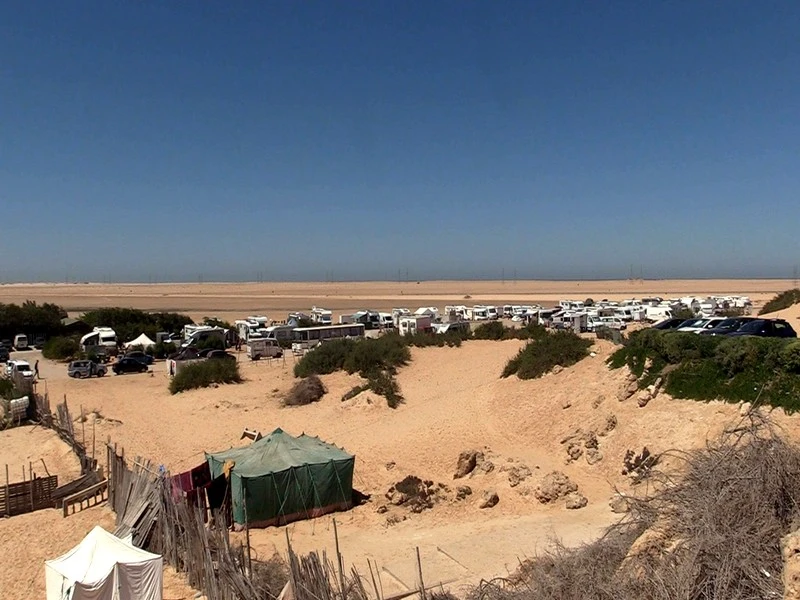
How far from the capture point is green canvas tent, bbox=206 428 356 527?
13180 mm

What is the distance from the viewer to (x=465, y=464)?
1616 centimetres

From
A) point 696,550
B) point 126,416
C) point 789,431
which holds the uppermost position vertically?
point 696,550

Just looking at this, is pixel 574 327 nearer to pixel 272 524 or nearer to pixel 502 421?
pixel 502 421

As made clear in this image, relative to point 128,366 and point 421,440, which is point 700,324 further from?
point 128,366

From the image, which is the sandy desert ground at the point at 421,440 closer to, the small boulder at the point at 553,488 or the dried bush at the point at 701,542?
the small boulder at the point at 553,488

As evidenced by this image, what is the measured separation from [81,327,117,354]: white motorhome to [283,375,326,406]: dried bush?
20927 millimetres

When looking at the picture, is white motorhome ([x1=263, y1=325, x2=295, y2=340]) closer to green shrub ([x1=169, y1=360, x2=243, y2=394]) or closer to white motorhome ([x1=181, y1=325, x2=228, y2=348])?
white motorhome ([x1=181, y1=325, x2=228, y2=348])

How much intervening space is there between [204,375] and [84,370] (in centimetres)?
820

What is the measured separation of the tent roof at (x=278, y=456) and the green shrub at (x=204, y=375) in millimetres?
15034

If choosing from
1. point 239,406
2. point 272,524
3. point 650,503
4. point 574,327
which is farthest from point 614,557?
point 574,327

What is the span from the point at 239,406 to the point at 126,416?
4.46 m

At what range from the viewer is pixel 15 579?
1084 cm

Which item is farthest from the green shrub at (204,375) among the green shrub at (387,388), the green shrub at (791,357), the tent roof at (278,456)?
the green shrub at (791,357)

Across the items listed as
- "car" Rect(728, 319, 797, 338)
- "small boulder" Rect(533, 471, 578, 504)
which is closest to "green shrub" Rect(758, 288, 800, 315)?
"car" Rect(728, 319, 797, 338)
